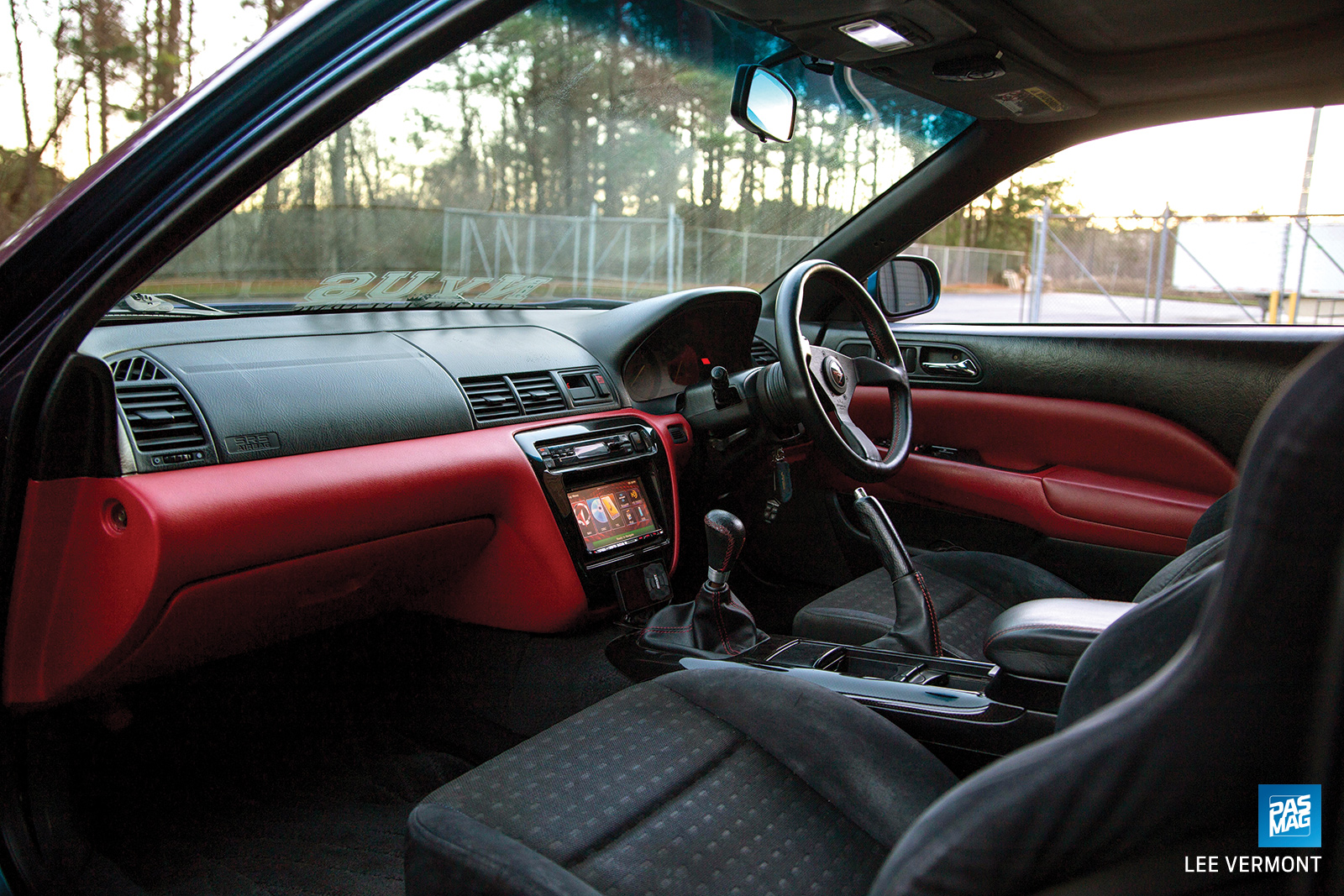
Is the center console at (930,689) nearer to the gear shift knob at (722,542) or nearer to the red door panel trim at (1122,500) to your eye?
the gear shift knob at (722,542)

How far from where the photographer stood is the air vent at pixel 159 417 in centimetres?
156

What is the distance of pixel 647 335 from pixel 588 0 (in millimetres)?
822

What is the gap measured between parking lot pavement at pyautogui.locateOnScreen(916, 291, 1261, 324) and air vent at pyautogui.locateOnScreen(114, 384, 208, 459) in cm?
220

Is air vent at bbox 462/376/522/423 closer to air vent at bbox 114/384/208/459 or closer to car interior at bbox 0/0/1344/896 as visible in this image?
car interior at bbox 0/0/1344/896

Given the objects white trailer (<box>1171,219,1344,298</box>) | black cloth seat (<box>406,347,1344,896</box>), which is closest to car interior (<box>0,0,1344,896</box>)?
black cloth seat (<box>406,347,1344,896</box>)

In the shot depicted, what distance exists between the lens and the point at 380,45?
0.98m

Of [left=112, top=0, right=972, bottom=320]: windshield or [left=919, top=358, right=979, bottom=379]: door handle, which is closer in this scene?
[left=112, top=0, right=972, bottom=320]: windshield

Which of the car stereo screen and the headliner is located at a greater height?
the headliner

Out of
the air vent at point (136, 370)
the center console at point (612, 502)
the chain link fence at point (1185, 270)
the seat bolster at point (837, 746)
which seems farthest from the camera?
the chain link fence at point (1185, 270)

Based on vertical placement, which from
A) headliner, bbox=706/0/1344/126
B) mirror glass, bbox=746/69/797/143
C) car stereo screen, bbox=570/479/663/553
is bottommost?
car stereo screen, bbox=570/479/663/553

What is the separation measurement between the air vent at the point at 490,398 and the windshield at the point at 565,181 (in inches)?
10.9

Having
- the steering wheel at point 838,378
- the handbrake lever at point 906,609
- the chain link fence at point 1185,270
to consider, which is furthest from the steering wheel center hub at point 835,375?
the chain link fence at point 1185,270

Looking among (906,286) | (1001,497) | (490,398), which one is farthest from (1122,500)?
(490,398)

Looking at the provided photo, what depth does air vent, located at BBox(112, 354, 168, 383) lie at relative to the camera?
Answer: 1604 millimetres
